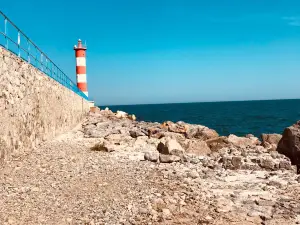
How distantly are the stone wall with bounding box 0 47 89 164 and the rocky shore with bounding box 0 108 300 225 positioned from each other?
0.51m

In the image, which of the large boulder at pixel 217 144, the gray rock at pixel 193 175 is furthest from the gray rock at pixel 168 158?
the large boulder at pixel 217 144

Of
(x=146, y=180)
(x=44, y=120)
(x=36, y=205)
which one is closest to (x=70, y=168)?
(x=146, y=180)

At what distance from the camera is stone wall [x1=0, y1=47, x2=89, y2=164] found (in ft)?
29.6

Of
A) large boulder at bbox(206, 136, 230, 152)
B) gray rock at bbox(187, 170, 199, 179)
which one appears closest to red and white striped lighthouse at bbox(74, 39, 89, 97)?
large boulder at bbox(206, 136, 230, 152)

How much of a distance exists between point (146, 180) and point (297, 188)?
12.1ft

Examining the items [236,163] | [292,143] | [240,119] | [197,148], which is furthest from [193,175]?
[240,119]

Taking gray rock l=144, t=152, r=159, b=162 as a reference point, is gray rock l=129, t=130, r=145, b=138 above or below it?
above

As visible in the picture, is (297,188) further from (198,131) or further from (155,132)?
(198,131)

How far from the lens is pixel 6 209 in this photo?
21.6ft

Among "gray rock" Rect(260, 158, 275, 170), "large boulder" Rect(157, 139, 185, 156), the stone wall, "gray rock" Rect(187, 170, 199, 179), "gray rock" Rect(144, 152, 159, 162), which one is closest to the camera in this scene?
the stone wall

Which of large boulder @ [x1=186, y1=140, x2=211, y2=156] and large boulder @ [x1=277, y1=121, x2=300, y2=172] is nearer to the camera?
large boulder @ [x1=277, y1=121, x2=300, y2=172]

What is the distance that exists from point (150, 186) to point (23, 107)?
4631 mm

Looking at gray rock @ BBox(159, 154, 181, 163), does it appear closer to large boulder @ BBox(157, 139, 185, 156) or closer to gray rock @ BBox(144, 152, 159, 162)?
gray rock @ BBox(144, 152, 159, 162)

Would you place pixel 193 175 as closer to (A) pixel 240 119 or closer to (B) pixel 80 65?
(B) pixel 80 65
